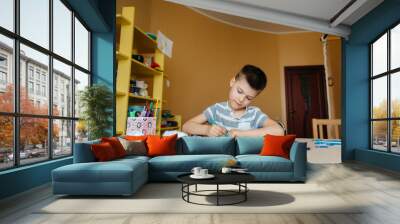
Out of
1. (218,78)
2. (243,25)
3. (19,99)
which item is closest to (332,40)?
(243,25)

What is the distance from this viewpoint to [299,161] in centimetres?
534

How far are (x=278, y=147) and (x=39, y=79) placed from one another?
3455mm

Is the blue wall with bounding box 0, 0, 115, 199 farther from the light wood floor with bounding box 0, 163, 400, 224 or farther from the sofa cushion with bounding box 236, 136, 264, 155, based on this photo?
the sofa cushion with bounding box 236, 136, 264, 155

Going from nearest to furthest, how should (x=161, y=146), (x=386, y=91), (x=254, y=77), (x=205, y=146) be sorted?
(x=161, y=146) → (x=205, y=146) → (x=386, y=91) → (x=254, y=77)

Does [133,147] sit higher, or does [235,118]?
[235,118]

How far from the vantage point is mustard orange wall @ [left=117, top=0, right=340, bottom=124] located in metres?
10.1

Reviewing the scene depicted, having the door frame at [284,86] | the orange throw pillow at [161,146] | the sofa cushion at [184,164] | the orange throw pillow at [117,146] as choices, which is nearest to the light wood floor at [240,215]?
the orange throw pillow at [117,146]

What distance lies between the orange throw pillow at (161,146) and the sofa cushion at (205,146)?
192mm

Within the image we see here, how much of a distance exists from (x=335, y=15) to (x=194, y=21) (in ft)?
12.6

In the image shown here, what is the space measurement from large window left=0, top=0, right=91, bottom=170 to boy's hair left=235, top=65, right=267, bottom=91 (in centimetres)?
326

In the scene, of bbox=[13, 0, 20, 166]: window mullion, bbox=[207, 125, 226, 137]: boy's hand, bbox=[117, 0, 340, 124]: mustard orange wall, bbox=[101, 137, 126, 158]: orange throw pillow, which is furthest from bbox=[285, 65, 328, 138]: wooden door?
bbox=[13, 0, 20, 166]: window mullion

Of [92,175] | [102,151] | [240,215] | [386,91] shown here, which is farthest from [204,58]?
[240,215]

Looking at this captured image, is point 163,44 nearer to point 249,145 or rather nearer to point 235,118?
point 235,118

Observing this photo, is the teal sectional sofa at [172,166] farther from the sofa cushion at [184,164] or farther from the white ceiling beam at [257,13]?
the white ceiling beam at [257,13]
